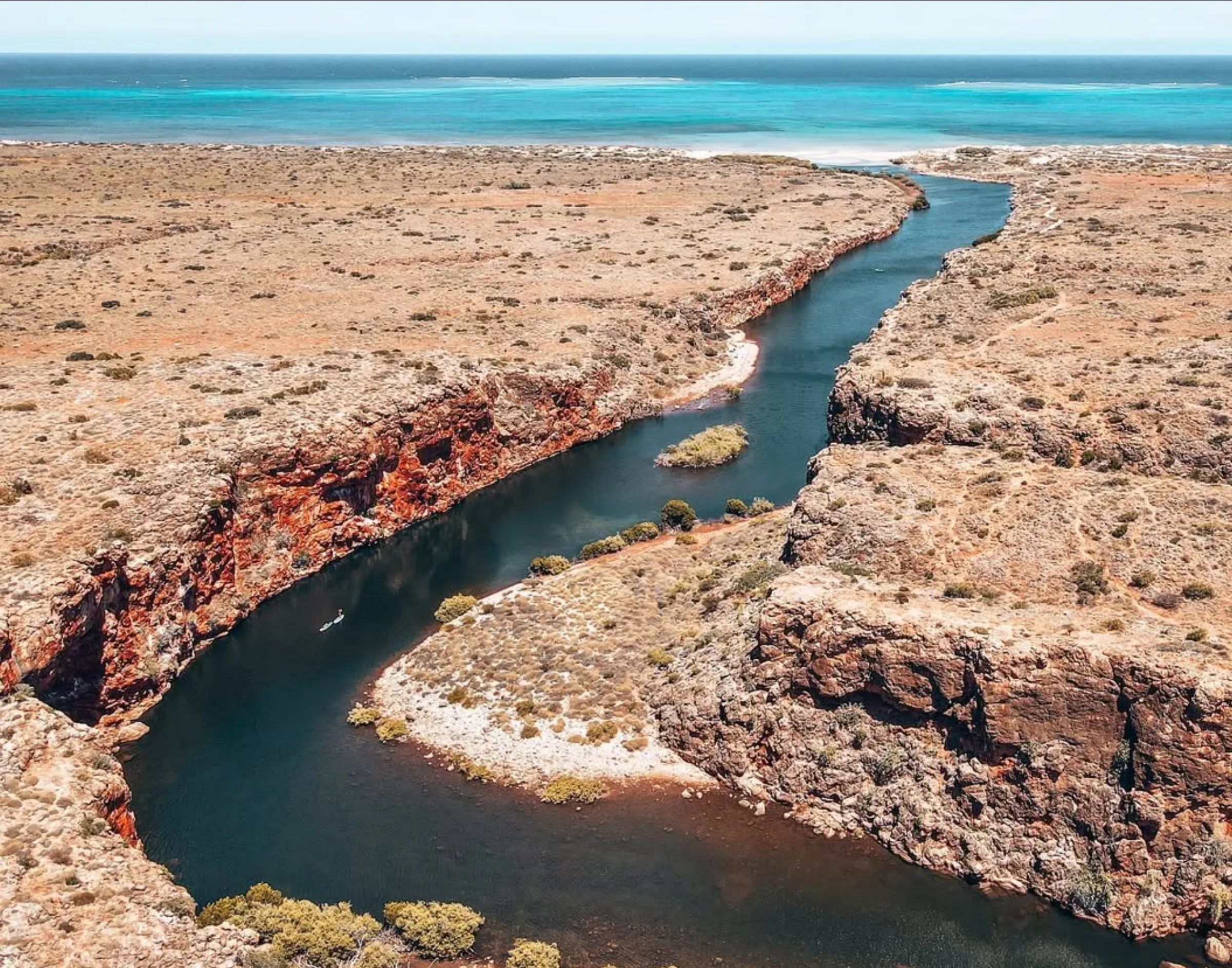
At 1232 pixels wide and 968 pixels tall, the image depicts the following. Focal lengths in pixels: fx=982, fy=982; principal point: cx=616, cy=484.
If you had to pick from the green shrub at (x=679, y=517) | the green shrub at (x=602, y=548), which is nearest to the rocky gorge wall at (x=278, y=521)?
the green shrub at (x=602, y=548)

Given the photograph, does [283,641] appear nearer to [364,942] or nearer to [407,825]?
[407,825]

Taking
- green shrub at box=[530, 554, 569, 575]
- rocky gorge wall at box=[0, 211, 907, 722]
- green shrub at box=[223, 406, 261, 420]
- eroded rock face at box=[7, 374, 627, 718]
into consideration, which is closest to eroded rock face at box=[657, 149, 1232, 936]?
green shrub at box=[530, 554, 569, 575]

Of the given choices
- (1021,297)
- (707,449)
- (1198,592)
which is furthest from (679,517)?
(1021,297)

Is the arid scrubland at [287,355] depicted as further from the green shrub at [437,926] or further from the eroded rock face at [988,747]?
the eroded rock face at [988,747]

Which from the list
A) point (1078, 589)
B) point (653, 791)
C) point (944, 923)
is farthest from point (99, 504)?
point (1078, 589)

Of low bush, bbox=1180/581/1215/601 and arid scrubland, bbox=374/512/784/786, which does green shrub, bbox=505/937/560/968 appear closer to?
arid scrubland, bbox=374/512/784/786

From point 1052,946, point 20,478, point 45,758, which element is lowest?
point 1052,946

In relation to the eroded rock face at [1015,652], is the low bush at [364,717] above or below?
below
